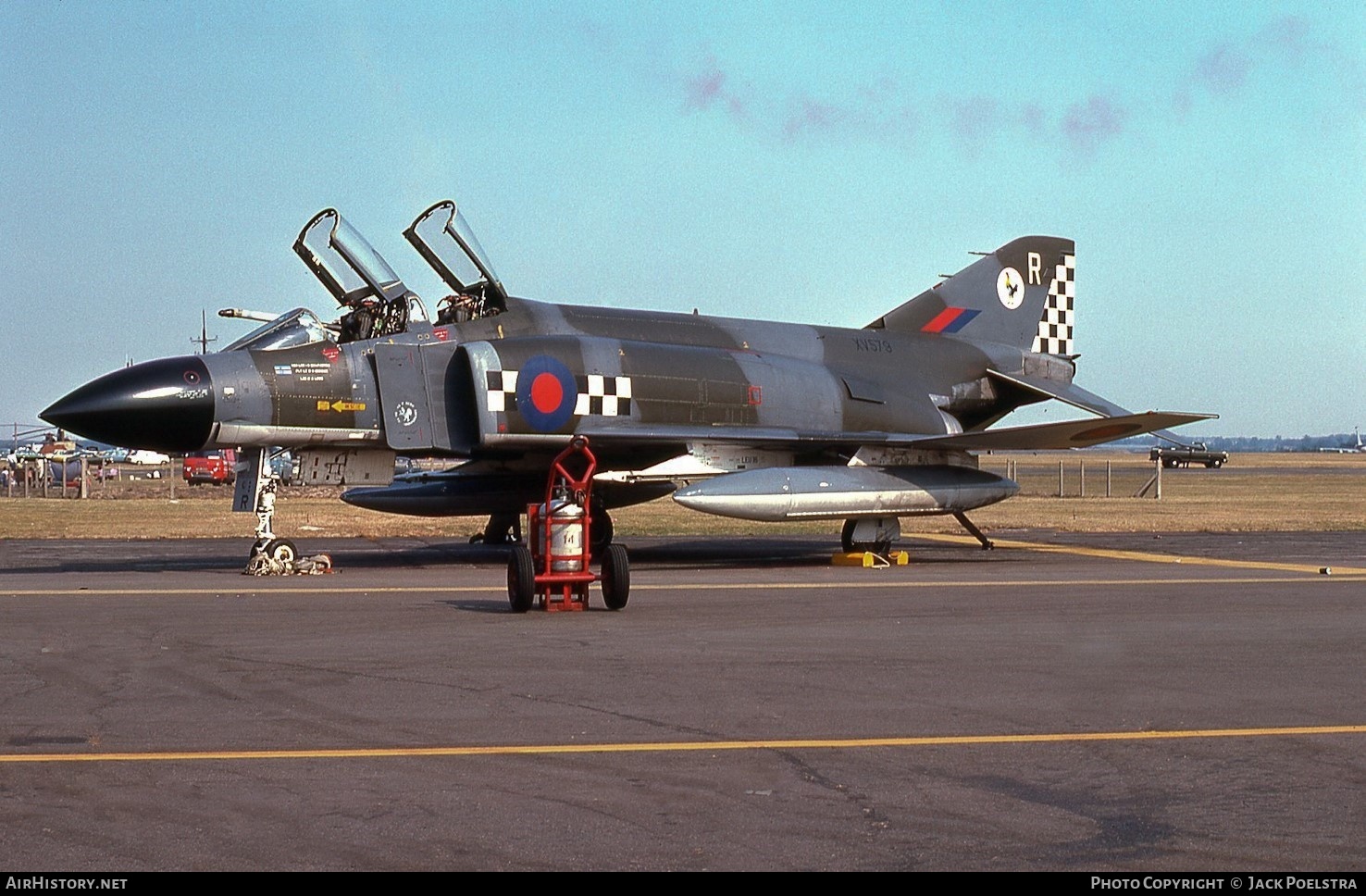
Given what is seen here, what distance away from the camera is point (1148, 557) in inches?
765

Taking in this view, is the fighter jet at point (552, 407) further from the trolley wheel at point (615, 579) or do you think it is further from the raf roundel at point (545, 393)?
the trolley wheel at point (615, 579)

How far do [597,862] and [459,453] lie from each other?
13.2 m

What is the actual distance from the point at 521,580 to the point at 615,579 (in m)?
0.81

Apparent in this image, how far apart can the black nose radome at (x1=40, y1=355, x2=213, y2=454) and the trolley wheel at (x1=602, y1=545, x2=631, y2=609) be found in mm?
5518

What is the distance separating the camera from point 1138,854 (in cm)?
504

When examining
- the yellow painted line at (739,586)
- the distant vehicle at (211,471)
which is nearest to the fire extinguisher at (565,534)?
the yellow painted line at (739,586)

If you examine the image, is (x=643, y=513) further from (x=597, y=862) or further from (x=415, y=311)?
(x=597, y=862)

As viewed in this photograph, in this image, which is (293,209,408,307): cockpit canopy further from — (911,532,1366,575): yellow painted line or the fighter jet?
(911,532,1366,575): yellow painted line

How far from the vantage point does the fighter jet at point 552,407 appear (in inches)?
639

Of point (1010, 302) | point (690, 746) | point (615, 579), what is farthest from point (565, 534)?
point (1010, 302)

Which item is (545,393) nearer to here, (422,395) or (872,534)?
(422,395)

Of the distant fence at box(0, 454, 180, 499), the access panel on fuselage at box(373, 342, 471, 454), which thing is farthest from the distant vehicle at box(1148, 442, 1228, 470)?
the access panel on fuselage at box(373, 342, 471, 454)

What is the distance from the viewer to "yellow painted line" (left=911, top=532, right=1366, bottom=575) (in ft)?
56.6

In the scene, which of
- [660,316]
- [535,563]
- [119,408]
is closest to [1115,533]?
[660,316]
